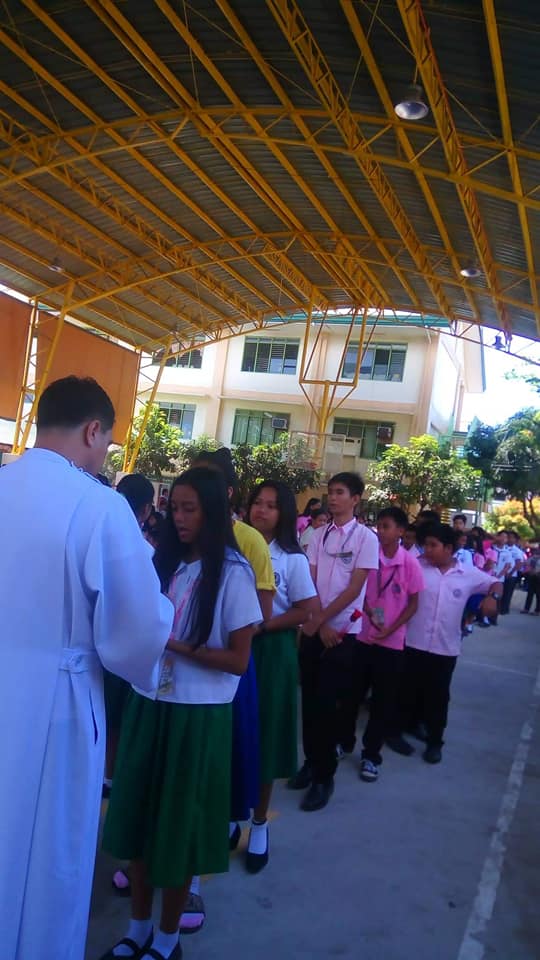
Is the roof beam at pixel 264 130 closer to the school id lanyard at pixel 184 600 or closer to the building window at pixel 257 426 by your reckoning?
the school id lanyard at pixel 184 600

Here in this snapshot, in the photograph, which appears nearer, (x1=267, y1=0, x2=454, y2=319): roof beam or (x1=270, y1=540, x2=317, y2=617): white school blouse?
(x1=270, y1=540, x2=317, y2=617): white school blouse

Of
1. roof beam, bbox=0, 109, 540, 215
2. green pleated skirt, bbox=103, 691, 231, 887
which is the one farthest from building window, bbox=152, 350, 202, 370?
green pleated skirt, bbox=103, 691, 231, 887

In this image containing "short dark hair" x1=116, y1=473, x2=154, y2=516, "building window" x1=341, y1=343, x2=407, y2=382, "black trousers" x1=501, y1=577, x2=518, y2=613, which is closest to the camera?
"short dark hair" x1=116, y1=473, x2=154, y2=516

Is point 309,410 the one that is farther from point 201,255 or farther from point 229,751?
point 229,751

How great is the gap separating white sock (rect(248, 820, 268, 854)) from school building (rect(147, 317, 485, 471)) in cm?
2240

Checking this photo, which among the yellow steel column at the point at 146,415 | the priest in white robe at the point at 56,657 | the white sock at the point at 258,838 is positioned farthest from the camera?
the yellow steel column at the point at 146,415

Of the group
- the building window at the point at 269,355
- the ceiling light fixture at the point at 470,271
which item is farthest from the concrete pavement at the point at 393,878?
the building window at the point at 269,355

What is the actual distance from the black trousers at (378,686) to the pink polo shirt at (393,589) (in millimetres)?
65

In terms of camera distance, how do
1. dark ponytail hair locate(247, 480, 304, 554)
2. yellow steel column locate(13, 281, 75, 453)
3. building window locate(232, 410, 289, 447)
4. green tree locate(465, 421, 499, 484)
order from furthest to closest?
building window locate(232, 410, 289, 447) → green tree locate(465, 421, 499, 484) → yellow steel column locate(13, 281, 75, 453) → dark ponytail hair locate(247, 480, 304, 554)

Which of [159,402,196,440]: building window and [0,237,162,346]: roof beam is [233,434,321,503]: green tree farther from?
[159,402,196,440]: building window

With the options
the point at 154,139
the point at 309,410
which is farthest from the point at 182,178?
the point at 309,410

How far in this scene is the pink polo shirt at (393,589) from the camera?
4.84 metres

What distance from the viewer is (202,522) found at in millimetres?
2486

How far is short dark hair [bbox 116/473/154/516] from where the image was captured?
432 cm
